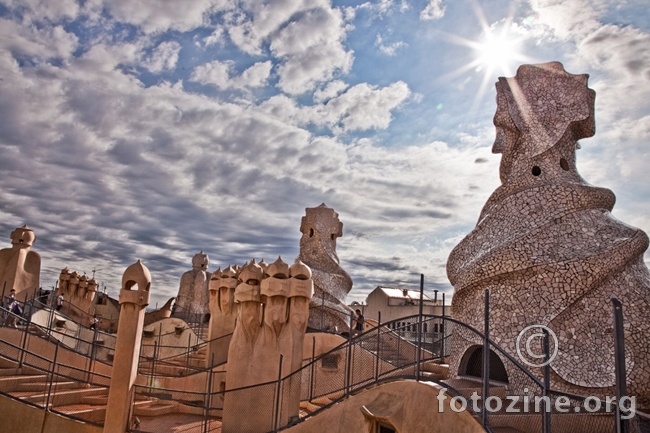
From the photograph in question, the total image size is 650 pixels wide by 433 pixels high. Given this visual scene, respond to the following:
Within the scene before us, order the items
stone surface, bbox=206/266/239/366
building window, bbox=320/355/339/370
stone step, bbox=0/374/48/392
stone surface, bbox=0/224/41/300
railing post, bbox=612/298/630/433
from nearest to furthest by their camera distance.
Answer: railing post, bbox=612/298/630/433 → stone step, bbox=0/374/48/392 → building window, bbox=320/355/339/370 → stone surface, bbox=206/266/239/366 → stone surface, bbox=0/224/41/300

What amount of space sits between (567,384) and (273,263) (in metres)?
6.40

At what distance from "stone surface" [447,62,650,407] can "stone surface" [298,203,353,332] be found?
8.93 metres

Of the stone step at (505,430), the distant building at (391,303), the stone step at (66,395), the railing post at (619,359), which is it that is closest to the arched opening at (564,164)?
the stone step at (505,430)

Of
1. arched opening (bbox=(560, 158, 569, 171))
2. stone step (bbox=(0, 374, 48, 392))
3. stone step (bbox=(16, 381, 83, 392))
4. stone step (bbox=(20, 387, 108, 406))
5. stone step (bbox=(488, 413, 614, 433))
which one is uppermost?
arched opening (bbox=(560, 158, 569, 171))

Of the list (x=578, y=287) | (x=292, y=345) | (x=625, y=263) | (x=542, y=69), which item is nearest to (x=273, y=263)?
(x=292, y=345)

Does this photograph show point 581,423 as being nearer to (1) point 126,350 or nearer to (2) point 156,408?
(1) point 126,350

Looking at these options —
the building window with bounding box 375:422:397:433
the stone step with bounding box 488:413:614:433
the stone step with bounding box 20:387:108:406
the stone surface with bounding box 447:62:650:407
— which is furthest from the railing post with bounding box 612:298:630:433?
the stone step with bounding box 20:387:108:406

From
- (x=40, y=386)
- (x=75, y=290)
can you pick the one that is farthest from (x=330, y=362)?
(x=75, y=290)

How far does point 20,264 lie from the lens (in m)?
21.8

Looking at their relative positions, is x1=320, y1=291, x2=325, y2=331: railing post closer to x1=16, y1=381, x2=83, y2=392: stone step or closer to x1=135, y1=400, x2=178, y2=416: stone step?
x1=135, y1=400, x2=178, y2=416: stone step

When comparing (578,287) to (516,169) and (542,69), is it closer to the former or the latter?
(516,169)

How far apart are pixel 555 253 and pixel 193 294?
22505 mm

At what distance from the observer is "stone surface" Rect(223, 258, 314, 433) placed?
431 inches

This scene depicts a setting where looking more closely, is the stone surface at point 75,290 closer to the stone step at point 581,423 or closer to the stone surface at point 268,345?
the stone surface at point 268,345
